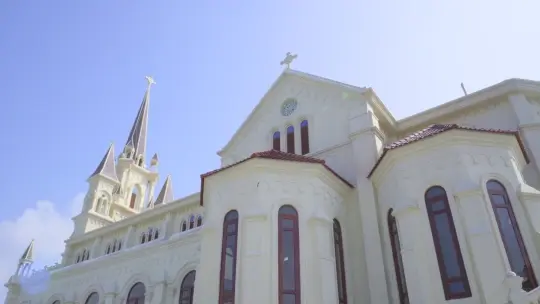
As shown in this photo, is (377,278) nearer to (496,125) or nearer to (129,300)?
(496,125)

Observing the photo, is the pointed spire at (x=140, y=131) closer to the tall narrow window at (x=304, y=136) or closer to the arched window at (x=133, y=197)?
the arched window at (x=133, y=197)

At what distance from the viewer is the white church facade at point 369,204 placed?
1262 cm

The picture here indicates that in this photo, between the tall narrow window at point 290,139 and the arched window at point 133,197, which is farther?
the arched window at point 133,197

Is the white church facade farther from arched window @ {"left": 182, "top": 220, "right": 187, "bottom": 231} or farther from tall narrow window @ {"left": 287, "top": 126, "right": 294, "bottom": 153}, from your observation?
arched window @ {"left": 182, "top": 220, "right": 187, "bottom": 231}

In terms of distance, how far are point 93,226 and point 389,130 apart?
27.3 meters

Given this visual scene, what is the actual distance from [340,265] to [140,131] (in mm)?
44693

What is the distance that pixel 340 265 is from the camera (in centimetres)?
1548

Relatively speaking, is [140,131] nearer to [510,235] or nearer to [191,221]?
[191,221]

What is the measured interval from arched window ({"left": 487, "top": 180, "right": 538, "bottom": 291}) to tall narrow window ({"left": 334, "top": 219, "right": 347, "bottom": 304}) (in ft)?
17.5

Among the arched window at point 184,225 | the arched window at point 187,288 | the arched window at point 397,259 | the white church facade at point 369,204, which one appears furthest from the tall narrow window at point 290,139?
the arched window at point 184,225

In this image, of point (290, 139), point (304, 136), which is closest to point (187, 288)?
point (290, 139)

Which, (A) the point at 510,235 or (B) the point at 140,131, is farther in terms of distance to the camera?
(B) the point at 140,131

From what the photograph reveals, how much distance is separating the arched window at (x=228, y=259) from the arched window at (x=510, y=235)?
27.4 feet

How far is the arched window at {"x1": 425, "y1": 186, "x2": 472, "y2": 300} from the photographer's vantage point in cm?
1229
